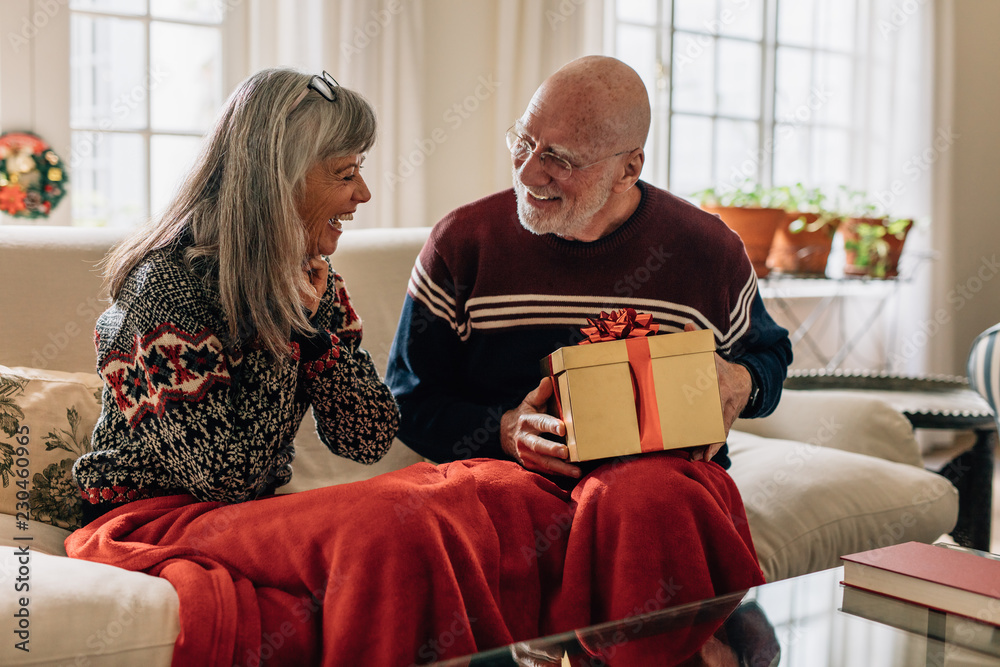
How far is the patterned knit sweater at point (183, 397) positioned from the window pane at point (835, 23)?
348cm

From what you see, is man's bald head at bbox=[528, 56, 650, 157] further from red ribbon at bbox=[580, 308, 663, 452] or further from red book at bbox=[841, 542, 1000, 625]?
red book at bbox=[841, 542, 1000, 625]

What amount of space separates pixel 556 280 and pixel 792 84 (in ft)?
9.54

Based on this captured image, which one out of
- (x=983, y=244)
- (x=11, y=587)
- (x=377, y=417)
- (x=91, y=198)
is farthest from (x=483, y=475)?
(x=983, y=244)

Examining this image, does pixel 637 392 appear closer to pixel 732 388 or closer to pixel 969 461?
pixel 732 388

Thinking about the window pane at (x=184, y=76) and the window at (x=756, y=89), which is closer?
the window pane at (x=184, y=76)

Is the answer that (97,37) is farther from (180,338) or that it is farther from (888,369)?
(888,369)

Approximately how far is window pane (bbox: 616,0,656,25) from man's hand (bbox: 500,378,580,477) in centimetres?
246

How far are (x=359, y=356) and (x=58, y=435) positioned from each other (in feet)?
1.57

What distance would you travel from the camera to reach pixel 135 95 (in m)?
2.57

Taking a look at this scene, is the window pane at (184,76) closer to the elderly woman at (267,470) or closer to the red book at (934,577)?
the elderly woman at (267,470)

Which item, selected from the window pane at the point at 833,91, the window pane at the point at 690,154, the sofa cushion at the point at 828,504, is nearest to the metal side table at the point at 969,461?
the sofa cushion at the point at 828,504

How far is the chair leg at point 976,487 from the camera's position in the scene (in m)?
2.05

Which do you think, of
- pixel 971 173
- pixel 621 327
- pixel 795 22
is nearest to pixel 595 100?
pixel 621 327

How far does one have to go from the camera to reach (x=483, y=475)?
1.25 meters
